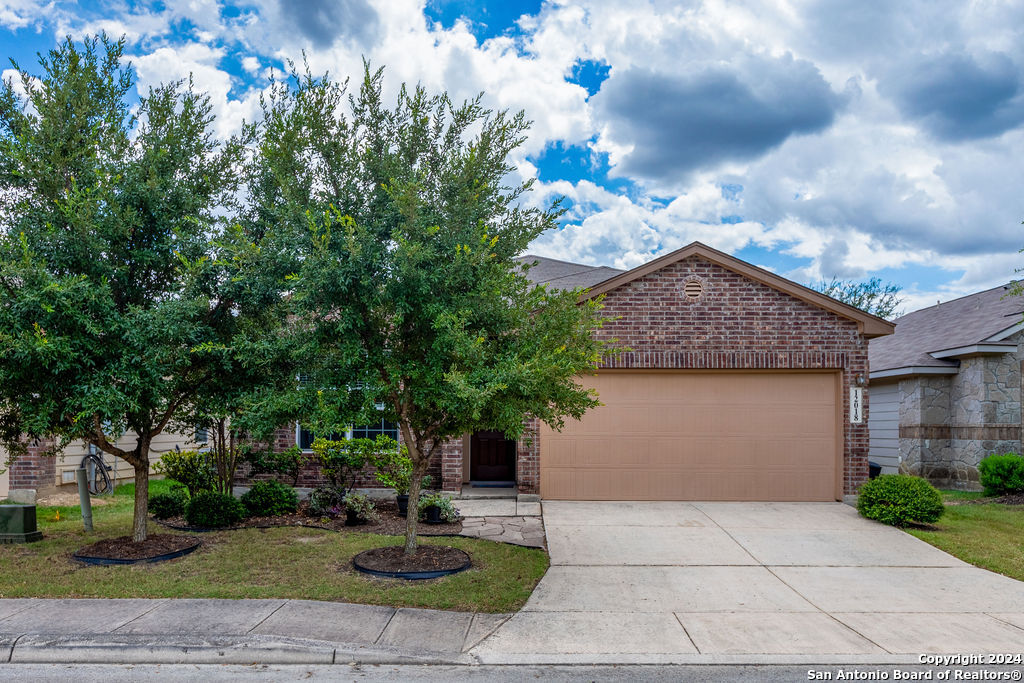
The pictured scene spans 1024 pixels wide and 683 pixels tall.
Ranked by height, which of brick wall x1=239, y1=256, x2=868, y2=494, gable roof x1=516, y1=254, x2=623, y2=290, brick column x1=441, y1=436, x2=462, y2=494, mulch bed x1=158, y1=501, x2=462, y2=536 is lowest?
mulch bed x1=158, y1=501, x2=462, y2=536

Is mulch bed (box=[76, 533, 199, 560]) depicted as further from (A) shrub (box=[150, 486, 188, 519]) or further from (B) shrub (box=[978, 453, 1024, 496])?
(B) shrub (box=[978, 453, 1024, 496])

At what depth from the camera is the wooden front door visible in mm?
13117

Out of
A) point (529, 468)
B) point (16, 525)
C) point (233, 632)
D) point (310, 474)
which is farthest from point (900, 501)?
point (16, 525)

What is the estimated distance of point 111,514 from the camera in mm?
10445

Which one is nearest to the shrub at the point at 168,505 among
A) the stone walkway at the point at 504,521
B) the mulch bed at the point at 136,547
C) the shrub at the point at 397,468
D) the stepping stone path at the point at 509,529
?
the mulch bed at the point at 136,547

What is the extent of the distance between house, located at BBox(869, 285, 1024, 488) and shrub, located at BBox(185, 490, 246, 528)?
12914 millimetres

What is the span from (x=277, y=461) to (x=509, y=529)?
4.33 metres

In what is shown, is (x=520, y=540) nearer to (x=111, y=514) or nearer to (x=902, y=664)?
(x=902, y=664)

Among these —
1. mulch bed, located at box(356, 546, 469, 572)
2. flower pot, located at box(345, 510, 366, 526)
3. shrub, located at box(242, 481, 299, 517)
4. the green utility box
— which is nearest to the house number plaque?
mulch bed, located at box(356, 546, 469, 572)

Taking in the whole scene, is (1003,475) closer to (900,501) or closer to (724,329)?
(900,501)

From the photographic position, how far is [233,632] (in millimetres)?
5176

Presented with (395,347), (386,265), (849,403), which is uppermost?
(386,265)

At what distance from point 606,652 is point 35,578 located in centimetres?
569

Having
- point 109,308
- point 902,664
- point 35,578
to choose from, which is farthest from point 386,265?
point 902,664
